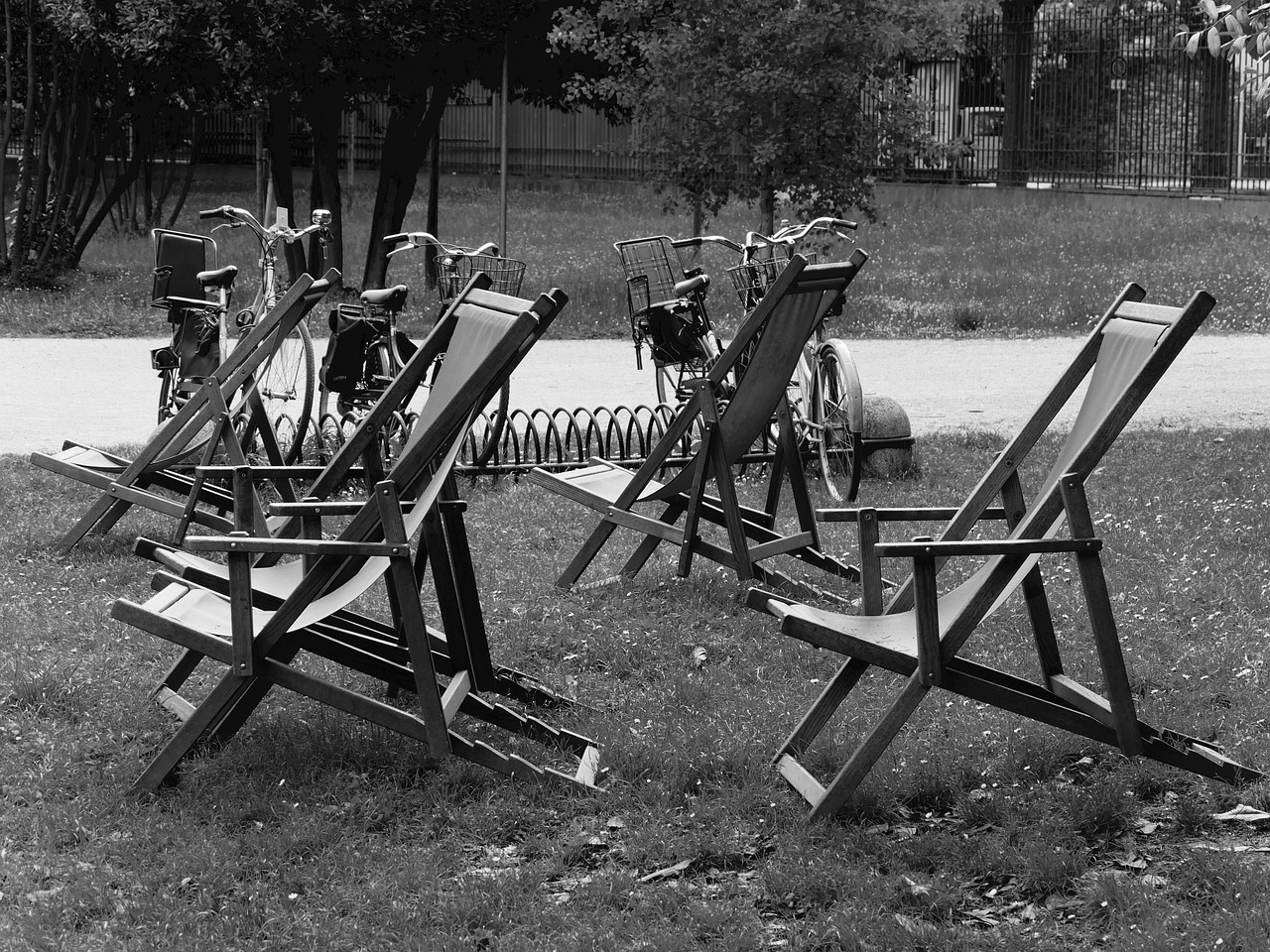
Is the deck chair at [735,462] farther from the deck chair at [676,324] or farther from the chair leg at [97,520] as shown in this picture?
the chair leg at [97,520]

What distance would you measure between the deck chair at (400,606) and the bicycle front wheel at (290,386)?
3463 mm

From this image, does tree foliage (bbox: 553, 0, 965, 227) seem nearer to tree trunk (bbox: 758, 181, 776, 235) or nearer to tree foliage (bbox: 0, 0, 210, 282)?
tree trunk (bbox: 758, 181, 776, 235)

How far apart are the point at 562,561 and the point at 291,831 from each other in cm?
286

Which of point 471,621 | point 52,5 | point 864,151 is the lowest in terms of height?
point 471,621

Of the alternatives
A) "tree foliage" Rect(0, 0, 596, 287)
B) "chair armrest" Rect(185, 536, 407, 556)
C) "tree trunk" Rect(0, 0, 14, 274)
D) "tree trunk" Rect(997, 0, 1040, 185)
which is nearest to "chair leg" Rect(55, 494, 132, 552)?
"chair armrest" Rect(185, 536, 407, 556)

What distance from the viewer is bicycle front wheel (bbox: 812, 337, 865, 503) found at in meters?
7.57

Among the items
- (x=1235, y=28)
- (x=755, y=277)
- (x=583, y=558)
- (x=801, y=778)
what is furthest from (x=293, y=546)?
(x=1235, y=28)

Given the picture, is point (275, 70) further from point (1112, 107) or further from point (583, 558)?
point (1112, 107)

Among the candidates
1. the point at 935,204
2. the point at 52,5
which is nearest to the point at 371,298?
the point at 52,5

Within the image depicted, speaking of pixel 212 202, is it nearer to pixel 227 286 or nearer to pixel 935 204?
pixel 935 204

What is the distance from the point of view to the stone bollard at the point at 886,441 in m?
8.08

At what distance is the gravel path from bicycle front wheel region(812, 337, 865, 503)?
176 centimetres

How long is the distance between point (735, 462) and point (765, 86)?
28.0 ft

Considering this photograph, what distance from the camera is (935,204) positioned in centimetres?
2362
